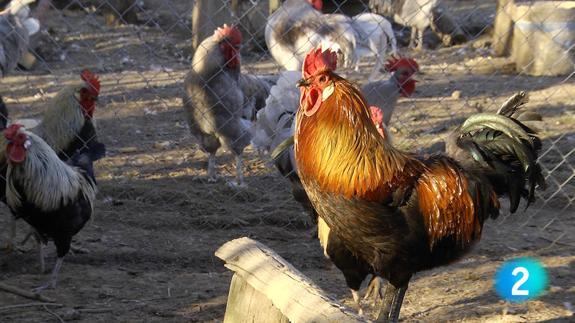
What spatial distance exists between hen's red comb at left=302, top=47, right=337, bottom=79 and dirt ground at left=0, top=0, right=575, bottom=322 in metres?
1.24

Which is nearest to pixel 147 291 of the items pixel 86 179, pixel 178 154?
pixel 86 179

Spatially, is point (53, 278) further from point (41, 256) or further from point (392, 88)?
point (392, 88)

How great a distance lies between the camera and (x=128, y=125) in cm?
701

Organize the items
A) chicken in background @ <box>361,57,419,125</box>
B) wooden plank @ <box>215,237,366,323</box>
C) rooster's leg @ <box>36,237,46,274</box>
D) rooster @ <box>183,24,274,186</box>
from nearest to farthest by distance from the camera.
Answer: wooden plank @ <box>215,237,366,323</box> → rooster's leg @ <box>36,237,46,274</box> → rooster @ <box>183,24,274,186</box> → chicken in background @ <box>361,57,419,125</box>

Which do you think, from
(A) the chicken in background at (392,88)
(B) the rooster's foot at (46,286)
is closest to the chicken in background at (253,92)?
(A) the chicken in background at (392,88)

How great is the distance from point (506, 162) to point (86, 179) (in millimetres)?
2201

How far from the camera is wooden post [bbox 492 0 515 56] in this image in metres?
9.50

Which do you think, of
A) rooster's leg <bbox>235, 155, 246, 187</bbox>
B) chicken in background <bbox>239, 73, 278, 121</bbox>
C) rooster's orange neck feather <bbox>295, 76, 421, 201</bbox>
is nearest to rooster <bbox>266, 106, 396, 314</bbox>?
rooster's orange neck feather <bbox>295, 76, 421, 201</bbox>

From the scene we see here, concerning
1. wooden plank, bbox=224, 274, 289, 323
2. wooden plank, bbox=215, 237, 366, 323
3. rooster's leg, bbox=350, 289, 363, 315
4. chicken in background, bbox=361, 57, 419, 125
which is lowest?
rooster's leg, bbox=350, 289, 363, 315

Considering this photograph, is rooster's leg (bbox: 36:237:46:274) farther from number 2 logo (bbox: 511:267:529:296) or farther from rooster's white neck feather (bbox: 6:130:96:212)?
number 2 logo (bbox: 511:267:529:296)

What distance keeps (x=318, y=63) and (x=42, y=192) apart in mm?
1675

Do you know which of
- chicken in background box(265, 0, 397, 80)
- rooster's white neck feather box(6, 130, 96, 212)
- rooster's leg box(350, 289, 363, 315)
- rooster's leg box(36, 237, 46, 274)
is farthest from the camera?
chicken in background box(265, 0, 397, 80)

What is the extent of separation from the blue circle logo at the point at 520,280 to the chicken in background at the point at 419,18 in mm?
6269

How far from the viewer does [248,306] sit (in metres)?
2.76
